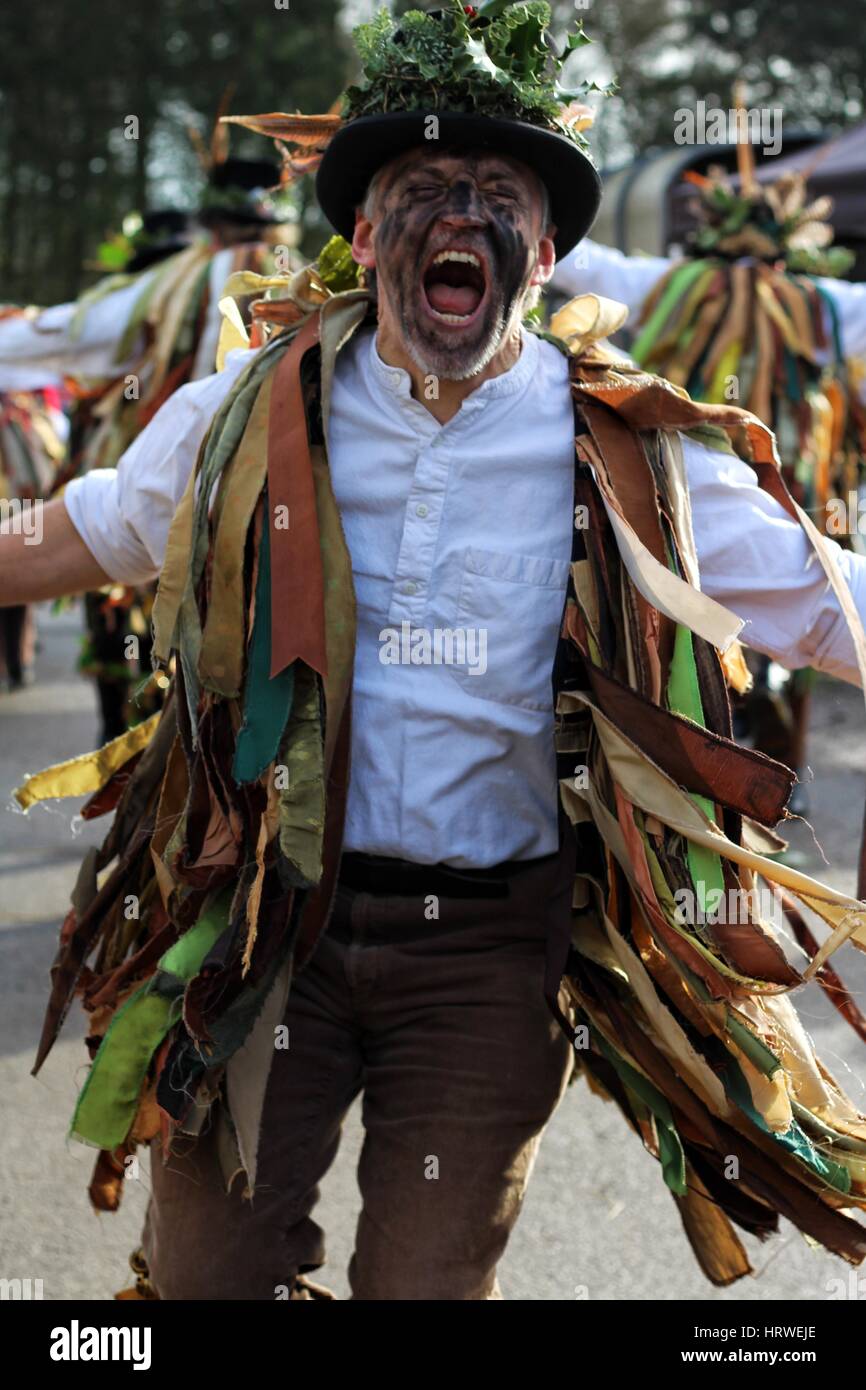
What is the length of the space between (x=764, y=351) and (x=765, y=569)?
4049 millimetres

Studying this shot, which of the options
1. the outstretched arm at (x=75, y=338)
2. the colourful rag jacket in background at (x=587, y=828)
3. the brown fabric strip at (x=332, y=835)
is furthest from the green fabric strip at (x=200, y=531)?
the outstretched arm at (x=75, y=338)

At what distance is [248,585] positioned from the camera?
2.48 metres

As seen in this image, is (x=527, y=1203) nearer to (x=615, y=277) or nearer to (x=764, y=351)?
(x=764, y=351)

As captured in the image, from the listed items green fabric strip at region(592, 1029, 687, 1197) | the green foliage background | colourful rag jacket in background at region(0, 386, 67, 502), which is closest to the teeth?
green fabric strip at region(592, 1029, 687, 1197)

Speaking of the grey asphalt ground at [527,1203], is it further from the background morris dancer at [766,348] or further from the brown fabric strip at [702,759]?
the background morris dancer at [766,348]

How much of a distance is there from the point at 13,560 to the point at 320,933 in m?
0.79

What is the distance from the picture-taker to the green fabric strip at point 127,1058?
2.45 meters

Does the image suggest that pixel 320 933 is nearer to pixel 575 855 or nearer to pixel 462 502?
pixel 575 855

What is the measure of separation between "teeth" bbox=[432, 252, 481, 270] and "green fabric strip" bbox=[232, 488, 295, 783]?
52cm

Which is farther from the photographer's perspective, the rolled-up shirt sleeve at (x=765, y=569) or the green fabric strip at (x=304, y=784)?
the rolled-up shirt sleeve at (x=765, y=569)

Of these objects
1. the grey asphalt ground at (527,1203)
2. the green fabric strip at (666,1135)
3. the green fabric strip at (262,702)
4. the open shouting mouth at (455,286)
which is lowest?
the grey asphalt ground at (527,1203)

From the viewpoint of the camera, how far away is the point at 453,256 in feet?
8.34

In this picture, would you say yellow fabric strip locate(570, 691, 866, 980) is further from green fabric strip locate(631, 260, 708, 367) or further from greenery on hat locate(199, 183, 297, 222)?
greenery on hat locate(199, 183, 297, 222)

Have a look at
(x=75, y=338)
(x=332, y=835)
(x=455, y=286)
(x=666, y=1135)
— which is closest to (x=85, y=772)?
(x=332, y=835)
